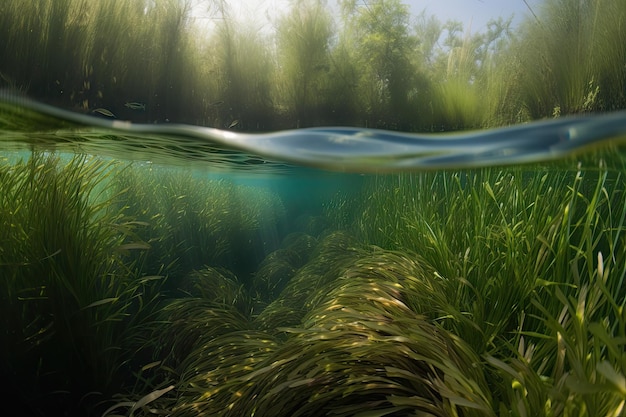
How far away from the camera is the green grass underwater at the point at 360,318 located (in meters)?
1.57

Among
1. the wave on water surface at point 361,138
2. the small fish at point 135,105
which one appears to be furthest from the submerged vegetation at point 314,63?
the wave on water surface at point 361,138

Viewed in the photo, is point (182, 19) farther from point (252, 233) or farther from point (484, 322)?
point (252, 233)

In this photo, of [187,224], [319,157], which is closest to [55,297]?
[319,157]

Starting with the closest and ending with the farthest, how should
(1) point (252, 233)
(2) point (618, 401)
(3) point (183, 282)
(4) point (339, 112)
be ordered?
(2) point (618, 401) < (4) point (339, 112) < (3) point (183, 282) < (1) point (252, 233)

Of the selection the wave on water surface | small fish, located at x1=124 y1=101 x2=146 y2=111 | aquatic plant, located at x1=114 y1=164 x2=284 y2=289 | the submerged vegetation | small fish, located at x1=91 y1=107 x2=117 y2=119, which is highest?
the submerged vegetation

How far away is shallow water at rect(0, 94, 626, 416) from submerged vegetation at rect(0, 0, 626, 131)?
24 centimetres

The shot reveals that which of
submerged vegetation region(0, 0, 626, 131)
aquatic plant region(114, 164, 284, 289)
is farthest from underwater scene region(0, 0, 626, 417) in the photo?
aquatic plant region(114, 164, 284, 289)

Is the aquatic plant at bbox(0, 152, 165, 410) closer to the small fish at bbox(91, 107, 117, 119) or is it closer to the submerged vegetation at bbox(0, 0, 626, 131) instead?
the small fish at bbox(91, 107, 117, 119)

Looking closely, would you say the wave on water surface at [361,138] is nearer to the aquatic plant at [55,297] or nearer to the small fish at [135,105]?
the small fish at [135,105]

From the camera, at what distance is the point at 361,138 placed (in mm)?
3533

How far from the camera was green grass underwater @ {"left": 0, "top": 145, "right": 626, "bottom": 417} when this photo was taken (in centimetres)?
157

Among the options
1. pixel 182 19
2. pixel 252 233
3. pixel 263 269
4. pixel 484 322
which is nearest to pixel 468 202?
pixel 484 322

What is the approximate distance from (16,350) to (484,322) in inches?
155

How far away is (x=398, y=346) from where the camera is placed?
70.3 inches
